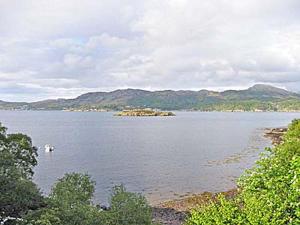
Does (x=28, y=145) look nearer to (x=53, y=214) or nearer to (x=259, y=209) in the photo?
(x=53, y=214)

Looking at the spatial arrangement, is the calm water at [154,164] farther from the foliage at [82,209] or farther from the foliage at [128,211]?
the foliage at [128,211]

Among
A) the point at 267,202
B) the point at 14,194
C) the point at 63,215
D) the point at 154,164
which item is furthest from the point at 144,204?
the point at 154,164

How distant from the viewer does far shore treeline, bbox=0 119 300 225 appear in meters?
13.9

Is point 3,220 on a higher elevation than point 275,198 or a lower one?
lower

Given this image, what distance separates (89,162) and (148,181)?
2215 cm

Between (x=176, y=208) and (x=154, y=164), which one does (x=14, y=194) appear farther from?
(x=154, y=164)

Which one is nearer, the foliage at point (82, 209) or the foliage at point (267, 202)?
the foliage at point (267, 202)

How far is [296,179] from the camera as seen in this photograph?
43.4 feet

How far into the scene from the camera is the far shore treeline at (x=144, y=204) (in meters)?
13.9

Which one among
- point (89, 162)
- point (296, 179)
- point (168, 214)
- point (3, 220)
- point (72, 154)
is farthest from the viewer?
point (72, 154)

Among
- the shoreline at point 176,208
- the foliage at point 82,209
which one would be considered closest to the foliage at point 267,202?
the foliage at point 82,209

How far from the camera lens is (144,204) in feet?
80.1

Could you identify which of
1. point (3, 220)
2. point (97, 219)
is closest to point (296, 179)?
point (97, 219)

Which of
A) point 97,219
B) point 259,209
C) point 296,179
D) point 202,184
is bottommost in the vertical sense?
point 202,184
